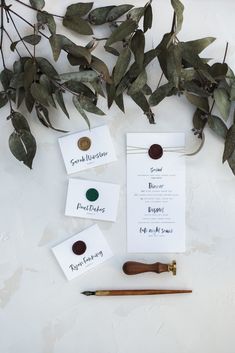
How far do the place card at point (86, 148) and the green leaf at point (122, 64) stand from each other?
119mm

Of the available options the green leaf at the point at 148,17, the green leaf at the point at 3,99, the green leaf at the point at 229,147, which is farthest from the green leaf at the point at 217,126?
the green leaf at the point at 3,99

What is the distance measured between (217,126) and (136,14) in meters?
0.29

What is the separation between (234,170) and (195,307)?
0.31m

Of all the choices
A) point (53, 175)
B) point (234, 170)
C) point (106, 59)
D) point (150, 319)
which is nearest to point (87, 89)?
point (106, 59)

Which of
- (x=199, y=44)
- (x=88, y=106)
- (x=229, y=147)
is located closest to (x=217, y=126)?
(x=229, y=147)

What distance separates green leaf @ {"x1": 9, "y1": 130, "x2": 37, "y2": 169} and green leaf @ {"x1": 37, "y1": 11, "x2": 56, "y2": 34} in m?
0.21

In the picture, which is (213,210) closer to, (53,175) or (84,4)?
(53,175)

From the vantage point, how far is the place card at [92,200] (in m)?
1.07

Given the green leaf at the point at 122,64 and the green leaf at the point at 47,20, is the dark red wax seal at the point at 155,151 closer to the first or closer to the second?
the green leaf at the point at 122,64

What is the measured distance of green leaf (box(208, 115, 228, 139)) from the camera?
3.43 feet

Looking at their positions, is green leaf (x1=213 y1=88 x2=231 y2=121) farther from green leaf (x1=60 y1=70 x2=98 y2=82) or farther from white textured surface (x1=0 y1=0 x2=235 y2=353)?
green leaf (x1=60 y1=70 x2=98 y2=82)

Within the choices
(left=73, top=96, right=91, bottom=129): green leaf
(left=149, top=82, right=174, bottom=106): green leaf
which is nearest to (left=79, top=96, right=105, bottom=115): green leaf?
(left=73, top=96, right=91, bottom=129): green leaf

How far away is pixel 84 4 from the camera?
1016 millimetres

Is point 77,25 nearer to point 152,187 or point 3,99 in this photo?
point 3,99
